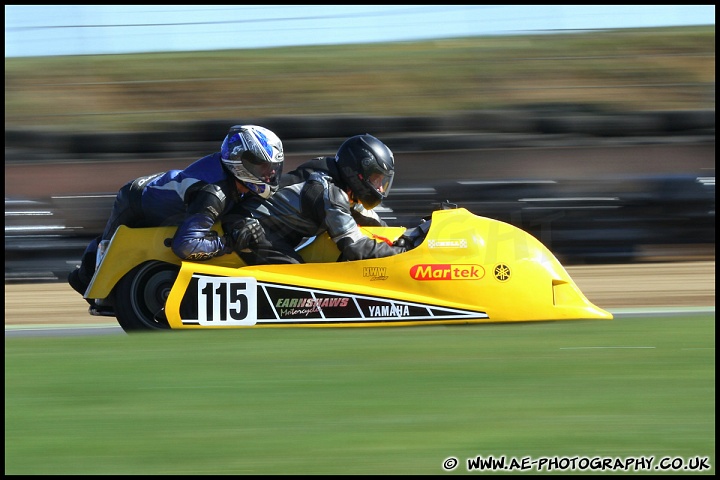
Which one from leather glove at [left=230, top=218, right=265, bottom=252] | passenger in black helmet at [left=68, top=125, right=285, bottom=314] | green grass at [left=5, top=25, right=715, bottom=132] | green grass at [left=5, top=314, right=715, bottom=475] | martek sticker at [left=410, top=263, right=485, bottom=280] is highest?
green grass at [left=5, top=25, right=715, bottom=132]

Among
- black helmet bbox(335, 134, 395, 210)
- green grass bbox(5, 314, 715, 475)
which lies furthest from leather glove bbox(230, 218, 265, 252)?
black helmet bbox(335, 134, 395, 210)

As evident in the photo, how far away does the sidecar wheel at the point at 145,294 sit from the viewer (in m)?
7.19

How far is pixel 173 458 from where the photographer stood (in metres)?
4.06

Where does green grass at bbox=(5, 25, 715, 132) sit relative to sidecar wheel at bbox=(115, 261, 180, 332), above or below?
above

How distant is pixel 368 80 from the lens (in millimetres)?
19219


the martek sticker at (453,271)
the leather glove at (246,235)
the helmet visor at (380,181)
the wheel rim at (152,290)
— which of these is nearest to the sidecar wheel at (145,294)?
the wheel rim at (152,290)

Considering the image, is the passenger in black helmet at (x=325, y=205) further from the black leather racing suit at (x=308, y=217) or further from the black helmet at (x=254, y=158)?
the black helmet at (x=254, y=158)

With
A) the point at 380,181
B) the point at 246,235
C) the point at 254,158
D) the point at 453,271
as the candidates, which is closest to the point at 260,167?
the point at 254,158

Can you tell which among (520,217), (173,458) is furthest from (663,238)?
(173,458)

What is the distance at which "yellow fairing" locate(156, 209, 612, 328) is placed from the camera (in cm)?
683

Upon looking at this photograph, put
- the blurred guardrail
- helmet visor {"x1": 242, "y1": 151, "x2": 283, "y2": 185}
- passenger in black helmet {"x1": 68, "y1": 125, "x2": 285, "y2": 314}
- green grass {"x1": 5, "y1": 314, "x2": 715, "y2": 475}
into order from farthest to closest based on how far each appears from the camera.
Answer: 1. the blurred guardrail
2. helmet visor {"x1": 242, "y1": 151, "x2": 283, "y2": 185}
3. passenger in black helmet {"x1": 68, "y1": 125, "x2": 285, "y2": 314}
4. green grass {"x1": 5, "y1": 314, "x2": 715, "y2": 475}

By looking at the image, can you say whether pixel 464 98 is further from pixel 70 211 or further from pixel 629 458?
pixel 629 458

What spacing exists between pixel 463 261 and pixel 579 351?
1138mm

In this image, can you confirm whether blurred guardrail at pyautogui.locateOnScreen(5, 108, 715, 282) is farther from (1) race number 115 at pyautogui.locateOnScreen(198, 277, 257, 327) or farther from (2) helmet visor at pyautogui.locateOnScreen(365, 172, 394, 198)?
(1) race number 115 at pyautogui.locateOnScreen(198, 277, 257, 327)
